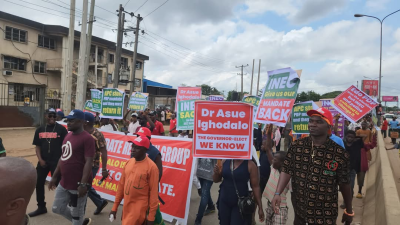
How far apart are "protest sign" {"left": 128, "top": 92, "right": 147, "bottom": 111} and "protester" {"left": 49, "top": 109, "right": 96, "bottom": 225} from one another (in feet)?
20.3

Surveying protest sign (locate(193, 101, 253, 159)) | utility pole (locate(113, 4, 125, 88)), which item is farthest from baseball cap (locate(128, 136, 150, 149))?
utility pole (locate(113, 4, 125, 88))

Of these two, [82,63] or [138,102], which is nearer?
[138,102]

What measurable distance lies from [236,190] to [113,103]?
5.60 meters

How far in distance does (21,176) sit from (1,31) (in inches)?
1067

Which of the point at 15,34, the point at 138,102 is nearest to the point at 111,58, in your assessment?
the point at 15,34

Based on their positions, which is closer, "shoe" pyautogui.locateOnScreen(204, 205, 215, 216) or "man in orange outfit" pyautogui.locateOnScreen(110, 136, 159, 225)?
"man in orange outfit" pyautogui.locateOnScreen(110, 136, 159, 225)

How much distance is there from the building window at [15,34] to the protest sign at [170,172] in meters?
23.1

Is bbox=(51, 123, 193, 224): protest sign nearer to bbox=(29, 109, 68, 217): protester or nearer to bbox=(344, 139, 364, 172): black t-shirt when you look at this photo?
bbox=(29, 109, 68, 217): protester

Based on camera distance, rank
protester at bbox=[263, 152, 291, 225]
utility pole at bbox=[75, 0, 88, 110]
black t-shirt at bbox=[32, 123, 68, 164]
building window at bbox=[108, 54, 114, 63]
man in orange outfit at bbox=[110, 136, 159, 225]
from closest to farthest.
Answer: man in orange outfit at bbox=[110, 136, 159, 225] → protester at bbox=[263, 152, 291, 225] → black t-shirt at bbox=[32, 123, 68, 164] → utility pole at bbox=[75, 0, 88, 110] → building window at bbox=[108, 54, 114, 63]

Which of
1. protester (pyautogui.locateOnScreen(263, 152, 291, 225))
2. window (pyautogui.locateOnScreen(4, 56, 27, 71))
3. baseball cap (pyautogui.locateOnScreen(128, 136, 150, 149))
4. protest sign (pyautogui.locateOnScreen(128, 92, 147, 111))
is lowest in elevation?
protester (pyautogui.locateOnScreen(263, 152, 291, 225))

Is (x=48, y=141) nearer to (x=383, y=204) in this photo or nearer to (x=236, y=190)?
(x=236, y=190)

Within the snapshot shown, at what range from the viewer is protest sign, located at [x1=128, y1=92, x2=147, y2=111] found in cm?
988

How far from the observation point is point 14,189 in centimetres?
104

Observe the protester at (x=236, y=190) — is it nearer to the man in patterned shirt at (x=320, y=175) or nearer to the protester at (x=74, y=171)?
the man in patterned shirt at (x=320, y=175)
